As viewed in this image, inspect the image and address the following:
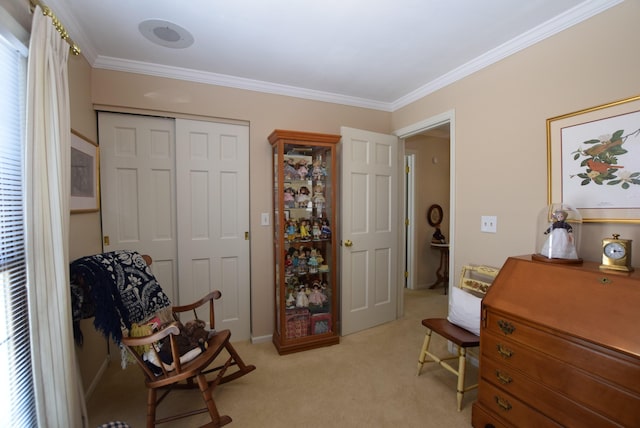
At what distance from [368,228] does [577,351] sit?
6.14 feet

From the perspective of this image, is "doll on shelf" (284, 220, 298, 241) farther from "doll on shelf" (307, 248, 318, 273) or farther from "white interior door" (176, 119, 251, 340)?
"white interior door" (176, 119, 251, 340)

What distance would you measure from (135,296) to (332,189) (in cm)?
181

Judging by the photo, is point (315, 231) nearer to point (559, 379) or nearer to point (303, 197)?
point (303, 197)

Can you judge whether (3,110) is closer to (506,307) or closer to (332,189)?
(332,189)

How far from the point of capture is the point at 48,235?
4.21 ft

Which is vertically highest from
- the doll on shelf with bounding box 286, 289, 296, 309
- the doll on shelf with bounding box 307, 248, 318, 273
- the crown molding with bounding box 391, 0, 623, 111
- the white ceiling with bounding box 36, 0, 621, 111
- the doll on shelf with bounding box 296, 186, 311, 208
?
the white ceiling with bounding box 36, 0, 621, 111

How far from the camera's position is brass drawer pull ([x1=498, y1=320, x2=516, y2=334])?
1489mm

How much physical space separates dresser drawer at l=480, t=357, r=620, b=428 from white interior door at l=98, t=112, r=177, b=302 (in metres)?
2.55

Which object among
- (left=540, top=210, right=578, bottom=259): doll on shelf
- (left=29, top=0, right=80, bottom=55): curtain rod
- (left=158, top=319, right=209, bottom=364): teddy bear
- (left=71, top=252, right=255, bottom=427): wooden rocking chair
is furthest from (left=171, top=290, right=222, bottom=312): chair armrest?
(left=540, top=210, right=578, bottom=259): doll on shelf

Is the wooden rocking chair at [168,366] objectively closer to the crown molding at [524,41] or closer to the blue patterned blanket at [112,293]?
the blue patterned blanket at [112,293]

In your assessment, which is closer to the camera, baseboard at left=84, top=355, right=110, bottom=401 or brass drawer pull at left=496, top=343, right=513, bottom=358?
brass drawer pull at left=496, top=343, right=513, bottom=358

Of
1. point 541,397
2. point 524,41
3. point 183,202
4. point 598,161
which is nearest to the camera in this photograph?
point 541,397

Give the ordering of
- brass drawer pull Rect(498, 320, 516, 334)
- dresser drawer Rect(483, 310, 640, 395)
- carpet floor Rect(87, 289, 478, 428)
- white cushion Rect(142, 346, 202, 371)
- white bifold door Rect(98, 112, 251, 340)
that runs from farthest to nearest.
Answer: white bifold door Rect(98, 112, 251, 340) → carpet floor Rect(87, 289, 478, 428) → white cushion Rect(142, 346, 202, 371) → brass drawer pull Rect(498, 320, 516, 334) → dresser drawer Rect(483, 310, 640, 395)

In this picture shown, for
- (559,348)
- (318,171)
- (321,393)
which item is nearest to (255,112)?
(318,171)
